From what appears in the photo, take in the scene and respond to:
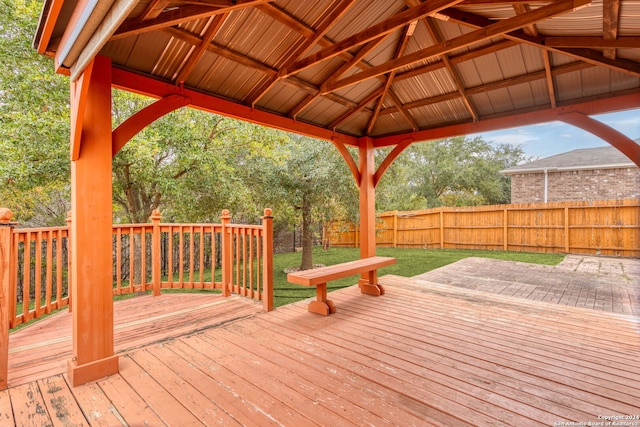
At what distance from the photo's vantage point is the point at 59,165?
4891mm

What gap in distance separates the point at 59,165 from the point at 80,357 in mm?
4087

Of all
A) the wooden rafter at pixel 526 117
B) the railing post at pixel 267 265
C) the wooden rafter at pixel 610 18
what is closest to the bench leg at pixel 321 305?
the railing post at pixel 267 265

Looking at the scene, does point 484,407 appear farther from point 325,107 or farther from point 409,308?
point 325,107

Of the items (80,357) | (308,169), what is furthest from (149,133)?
(80,357)

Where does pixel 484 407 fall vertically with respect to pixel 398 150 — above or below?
below

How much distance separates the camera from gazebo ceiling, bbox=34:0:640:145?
6.66 feet

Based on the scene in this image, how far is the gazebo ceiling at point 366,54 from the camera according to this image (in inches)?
79.9

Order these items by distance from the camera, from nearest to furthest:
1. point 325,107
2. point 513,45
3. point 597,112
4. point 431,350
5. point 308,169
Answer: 1. point 431,350
2. point 513,45
3. point 597,112
4. point 325,107
5. point 308,169

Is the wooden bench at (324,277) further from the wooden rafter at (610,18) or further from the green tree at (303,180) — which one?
the wooden rafter at (610,18)

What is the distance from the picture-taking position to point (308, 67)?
126 inches

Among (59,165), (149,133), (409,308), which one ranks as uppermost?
(149,133)

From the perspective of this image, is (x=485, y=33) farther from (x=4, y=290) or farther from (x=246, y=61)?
(x=4, y=290)

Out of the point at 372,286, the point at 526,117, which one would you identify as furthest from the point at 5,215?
the point at 526,117

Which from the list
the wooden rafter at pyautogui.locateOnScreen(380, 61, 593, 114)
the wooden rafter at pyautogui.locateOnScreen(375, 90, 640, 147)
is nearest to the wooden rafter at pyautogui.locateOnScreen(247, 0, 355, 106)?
the wooden rafter at pyautogui.locateOnScreen(380, 61, 593, 114)
